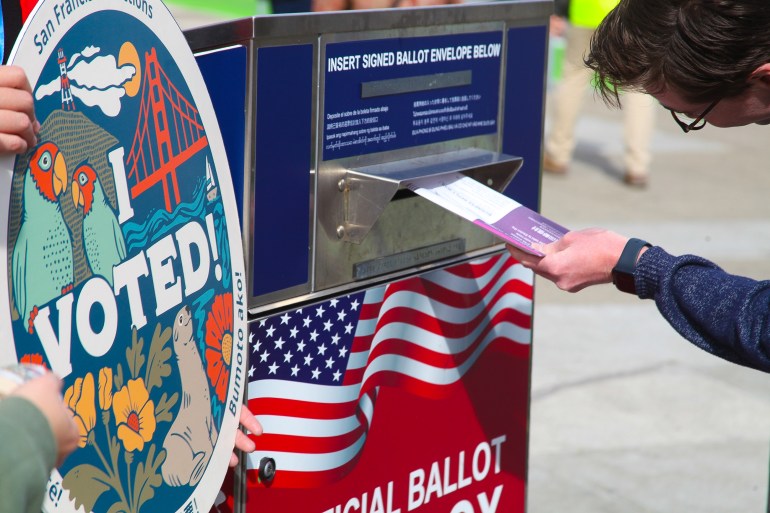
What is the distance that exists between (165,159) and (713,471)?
291cm

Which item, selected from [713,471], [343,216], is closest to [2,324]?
[343,216]

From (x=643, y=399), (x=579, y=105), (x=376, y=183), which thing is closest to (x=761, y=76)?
(x=376, y=183)

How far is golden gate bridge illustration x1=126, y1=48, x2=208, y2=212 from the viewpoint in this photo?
184 cm

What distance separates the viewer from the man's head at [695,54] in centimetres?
183

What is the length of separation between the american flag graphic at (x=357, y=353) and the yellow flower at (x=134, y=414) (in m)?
0.39

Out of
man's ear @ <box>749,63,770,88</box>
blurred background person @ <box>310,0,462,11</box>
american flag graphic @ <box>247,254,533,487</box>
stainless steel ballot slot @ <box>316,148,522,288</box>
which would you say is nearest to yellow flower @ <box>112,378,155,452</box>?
american flag graphic @ <box>247,254,533,487</box>

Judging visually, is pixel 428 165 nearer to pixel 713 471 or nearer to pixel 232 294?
pixel 232 294

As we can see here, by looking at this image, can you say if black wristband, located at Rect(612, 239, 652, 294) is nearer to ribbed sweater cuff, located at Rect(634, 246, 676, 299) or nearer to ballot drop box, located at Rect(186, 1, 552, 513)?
ribbed sweater cuff, located at Rect(634, 246, 676, 299)

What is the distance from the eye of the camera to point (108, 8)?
1.74 metres

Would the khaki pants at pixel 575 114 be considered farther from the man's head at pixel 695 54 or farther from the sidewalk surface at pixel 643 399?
the man's head at pixel 695 54

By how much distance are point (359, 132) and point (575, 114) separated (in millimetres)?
5844

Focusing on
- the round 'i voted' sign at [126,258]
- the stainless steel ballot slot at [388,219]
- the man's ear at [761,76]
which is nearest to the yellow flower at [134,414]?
the round 'i voted' sign at [126,258]

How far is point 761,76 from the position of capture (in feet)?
6.13

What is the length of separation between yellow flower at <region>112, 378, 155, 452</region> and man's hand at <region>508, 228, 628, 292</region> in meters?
0.87
